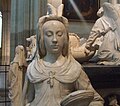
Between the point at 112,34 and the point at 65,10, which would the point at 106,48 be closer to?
the point at 112,34

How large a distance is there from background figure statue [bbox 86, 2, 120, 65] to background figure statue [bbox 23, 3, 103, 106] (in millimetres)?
1685

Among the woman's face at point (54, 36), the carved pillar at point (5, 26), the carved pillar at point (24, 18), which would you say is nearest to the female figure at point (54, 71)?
the woman's face at point (54, 36)

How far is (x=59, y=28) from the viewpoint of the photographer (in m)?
3.06

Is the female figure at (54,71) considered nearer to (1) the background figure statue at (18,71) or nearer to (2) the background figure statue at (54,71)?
(2) the background figure statue at (54,71)

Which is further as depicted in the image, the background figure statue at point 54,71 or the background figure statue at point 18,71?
the background figure statue at point 18,71

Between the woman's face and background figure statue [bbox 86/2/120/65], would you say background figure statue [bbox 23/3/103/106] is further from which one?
background figure statue [bbox 86/2/120/65]

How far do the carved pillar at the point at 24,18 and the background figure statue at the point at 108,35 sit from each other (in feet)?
17.1

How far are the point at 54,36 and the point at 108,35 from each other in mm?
2137

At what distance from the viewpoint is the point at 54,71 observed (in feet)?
10.0

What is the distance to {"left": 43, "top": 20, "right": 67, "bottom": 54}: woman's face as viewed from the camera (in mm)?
3041

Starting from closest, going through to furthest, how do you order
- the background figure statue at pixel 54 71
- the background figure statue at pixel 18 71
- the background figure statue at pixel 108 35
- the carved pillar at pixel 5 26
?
the background figure statue at pixel 54 71 → the background figure statue at pixel 108 35 → the background figure statue at pixel 18 71 → the carved pillar at pixel 5 26

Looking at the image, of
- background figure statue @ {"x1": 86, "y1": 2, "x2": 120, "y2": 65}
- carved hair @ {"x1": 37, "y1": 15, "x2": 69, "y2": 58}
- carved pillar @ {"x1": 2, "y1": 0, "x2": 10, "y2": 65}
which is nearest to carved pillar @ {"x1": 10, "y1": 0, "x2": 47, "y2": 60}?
background figure statue @ {"x1": 86, "y1": 2, "x2": 120, "y2": 65}

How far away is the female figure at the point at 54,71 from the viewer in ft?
9.91

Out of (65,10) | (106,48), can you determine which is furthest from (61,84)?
(65,10)
